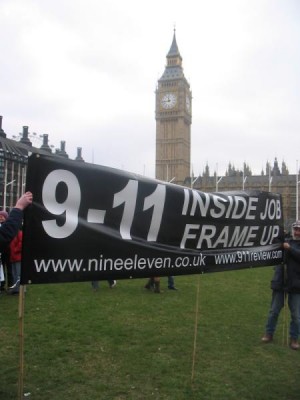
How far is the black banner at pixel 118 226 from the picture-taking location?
132 inches

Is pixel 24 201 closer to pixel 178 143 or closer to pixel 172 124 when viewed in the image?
pixel 178 143

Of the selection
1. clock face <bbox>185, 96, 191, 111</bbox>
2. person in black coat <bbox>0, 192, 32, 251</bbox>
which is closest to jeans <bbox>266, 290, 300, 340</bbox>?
person in black coat <bbox>0, 192, 32, 251</bbox>

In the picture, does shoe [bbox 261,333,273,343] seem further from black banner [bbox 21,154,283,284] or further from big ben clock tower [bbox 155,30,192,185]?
big ben clock tower [bbox 155,30,192,185]

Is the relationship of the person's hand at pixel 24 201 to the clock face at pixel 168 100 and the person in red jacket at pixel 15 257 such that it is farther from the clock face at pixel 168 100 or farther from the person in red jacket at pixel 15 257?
the clock face at pixel 168 100

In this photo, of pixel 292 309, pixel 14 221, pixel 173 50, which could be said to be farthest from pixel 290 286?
pixel 173 50

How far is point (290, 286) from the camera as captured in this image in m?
5.95

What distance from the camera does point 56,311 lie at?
777 cm

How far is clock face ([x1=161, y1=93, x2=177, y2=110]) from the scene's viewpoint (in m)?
103

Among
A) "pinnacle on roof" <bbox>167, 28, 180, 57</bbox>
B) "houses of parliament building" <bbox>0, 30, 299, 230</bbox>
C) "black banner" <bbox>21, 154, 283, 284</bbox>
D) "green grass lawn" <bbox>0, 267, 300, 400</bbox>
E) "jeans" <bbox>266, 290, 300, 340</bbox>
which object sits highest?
"pinnacle on roof" <bbox>167, 28, 180, 57</bbox>

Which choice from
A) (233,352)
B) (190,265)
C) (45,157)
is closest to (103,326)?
(233,352)

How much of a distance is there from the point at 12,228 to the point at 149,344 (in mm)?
3404

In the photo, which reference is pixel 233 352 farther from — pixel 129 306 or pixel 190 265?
pixel 129 306

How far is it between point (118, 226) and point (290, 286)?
345 centimetres

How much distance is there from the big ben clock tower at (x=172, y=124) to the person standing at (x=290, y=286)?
9364 cm
